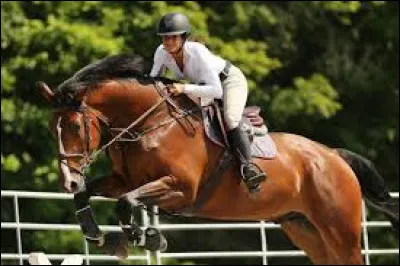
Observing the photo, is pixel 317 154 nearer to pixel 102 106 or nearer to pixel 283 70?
pixel 102 106

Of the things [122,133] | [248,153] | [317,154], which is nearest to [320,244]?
[317,154]

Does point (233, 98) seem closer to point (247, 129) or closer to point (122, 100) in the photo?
point (247, 129)

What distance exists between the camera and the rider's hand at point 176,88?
900 cm

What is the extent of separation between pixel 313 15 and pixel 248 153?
1021 centimetres

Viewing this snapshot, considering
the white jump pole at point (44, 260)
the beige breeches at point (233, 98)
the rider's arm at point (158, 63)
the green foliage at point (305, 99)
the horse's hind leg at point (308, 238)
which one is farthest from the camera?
the green foliage at point (305, 99)

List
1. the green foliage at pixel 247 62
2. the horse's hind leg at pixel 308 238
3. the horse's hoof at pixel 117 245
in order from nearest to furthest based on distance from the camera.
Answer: the horse's hoof at pixel 117 245 → the horse's hind leg at pixel 308 238 → the green foliage at pixel 247 62

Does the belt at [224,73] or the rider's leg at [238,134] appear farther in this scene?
the belt at [224,73]

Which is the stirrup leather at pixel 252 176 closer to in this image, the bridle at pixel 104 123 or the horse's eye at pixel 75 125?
the bridle at pixel 104 123

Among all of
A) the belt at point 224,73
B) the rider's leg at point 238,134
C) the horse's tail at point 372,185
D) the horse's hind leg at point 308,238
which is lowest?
the horse's hind leg at point 308,238

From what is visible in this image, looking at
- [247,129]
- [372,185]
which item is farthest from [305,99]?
[247,129]

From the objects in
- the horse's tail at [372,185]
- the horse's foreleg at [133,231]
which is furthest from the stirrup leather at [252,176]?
the horse's tail at [372,185]

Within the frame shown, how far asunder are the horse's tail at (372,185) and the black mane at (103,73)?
95.0 inches

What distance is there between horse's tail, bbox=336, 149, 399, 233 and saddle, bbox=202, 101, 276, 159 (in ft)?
4.17

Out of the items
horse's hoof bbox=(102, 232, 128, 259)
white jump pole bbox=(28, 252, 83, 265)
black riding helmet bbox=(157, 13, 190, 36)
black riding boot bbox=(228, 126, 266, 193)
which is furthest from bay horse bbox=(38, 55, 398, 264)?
white jump pole bbox=(28, 252, 83, 265)
